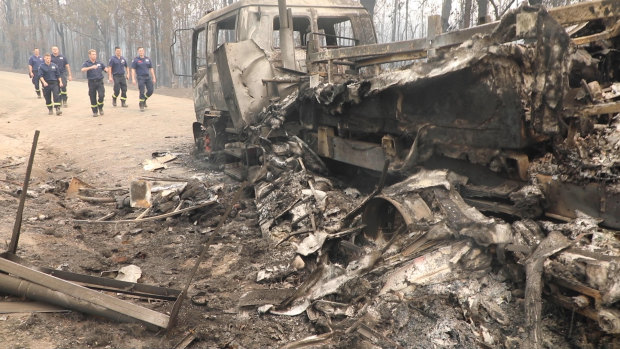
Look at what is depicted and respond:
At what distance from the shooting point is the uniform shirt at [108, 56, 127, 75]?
13.3 m

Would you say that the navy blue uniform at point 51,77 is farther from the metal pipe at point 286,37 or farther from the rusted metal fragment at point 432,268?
the rusted metal fragment at point 432,268

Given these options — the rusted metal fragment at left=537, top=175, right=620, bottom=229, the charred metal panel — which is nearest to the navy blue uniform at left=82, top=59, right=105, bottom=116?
the charred metal panel

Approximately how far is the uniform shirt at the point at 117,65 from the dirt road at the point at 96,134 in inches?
46.5

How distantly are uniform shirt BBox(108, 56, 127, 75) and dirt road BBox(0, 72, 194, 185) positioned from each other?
46.5 inches

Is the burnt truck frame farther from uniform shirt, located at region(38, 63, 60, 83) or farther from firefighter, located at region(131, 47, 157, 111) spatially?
uniform shirt, located at region(38, 63, 60, 83)

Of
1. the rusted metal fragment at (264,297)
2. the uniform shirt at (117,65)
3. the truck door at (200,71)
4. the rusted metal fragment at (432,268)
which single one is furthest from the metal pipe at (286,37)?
the uniform shirt at (117,65)

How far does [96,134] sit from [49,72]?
3541 millimetres

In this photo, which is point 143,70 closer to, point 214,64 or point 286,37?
point 214,64

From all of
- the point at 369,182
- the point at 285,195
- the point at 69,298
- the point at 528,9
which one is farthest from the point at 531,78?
the point at 69,298

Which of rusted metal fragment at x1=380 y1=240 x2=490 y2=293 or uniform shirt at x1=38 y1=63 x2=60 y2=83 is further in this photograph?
uniform shirt at x1=38 y1=63 x2=60 y2=83

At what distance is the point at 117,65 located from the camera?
13375mm

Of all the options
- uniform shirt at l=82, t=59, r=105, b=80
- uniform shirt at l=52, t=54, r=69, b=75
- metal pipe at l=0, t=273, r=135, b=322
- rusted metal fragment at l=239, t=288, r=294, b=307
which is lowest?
rusted metal fragment at l=239, t=288, r=294, b=307

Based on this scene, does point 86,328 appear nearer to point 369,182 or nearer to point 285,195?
point 285,195

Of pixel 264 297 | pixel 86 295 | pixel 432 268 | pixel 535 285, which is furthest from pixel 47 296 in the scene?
pixel 535 285
